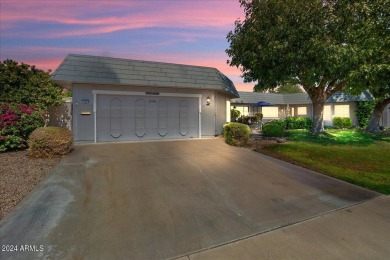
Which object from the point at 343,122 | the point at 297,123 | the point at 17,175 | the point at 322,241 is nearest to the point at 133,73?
the point at 17,175

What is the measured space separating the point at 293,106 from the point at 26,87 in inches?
1088

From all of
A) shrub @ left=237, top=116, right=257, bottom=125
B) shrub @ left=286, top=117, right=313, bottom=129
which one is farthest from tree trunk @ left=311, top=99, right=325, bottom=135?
shrub @ left=237, top=116, right=257, bottom=125

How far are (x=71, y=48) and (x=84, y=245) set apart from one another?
1194cm

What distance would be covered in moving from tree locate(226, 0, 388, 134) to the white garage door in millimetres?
4280

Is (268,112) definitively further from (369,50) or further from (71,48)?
(71,48)

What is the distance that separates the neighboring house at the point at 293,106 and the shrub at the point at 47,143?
21.2 m

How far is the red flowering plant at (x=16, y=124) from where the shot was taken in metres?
8.28

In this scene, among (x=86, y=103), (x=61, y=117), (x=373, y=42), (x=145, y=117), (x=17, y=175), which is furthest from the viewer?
(x=145, y=117)

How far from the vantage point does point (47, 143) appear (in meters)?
7.47

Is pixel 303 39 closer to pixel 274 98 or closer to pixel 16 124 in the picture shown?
pixel 16 124

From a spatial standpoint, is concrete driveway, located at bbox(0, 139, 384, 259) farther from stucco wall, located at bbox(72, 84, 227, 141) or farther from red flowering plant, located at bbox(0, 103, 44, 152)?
stucco wall, located at bbox(72, 84, 227, 141)

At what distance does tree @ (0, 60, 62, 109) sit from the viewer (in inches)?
401

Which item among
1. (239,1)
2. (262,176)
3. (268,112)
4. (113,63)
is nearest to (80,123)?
(113,63)

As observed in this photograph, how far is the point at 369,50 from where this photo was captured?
8.97 metres
